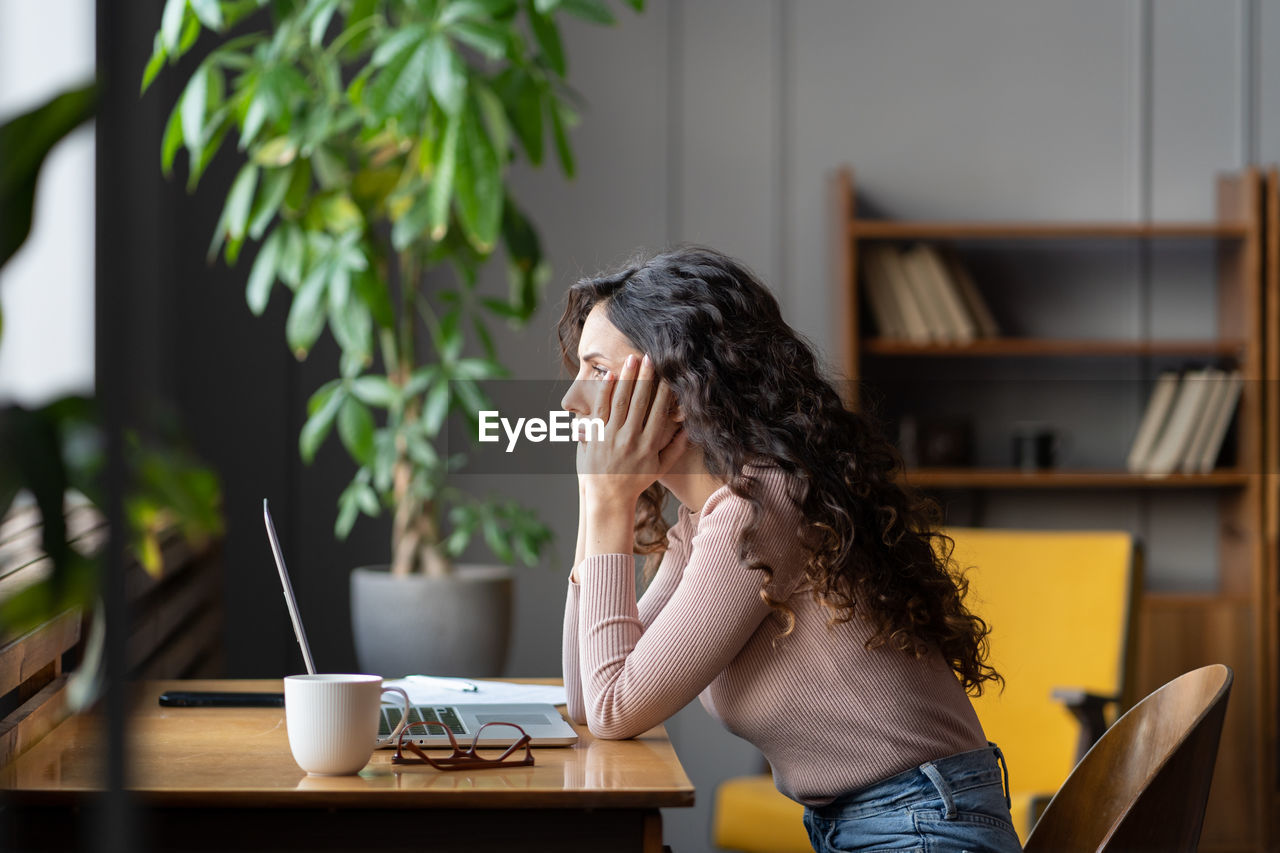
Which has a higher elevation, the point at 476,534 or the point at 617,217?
the point at 617,217

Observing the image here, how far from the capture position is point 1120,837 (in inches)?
35.4

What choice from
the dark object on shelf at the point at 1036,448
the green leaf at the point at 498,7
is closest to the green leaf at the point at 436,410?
the green leaf at the point at 498,7

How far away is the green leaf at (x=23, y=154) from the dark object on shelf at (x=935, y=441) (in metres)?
2.40

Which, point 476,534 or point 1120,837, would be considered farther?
point 476,534

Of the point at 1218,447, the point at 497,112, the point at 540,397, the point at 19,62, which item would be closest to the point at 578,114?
the point at 497,112

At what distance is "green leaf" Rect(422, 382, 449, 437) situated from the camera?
198 cm

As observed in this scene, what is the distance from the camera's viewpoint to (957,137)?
2.70 m

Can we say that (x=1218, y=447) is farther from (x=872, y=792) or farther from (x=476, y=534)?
(x=872, y=792)

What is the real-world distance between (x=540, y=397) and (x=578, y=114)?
187 cm

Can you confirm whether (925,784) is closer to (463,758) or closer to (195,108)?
(463,758)

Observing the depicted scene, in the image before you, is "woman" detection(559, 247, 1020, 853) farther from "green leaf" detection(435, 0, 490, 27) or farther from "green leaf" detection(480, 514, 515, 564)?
"green leaf" detection(480, 514, 515, 564)

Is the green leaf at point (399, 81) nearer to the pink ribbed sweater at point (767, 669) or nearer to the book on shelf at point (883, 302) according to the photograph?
the pink ribbed sweater at point (767, 669)

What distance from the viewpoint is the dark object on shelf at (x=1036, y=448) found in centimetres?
256

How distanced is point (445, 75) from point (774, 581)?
3.45 feet
